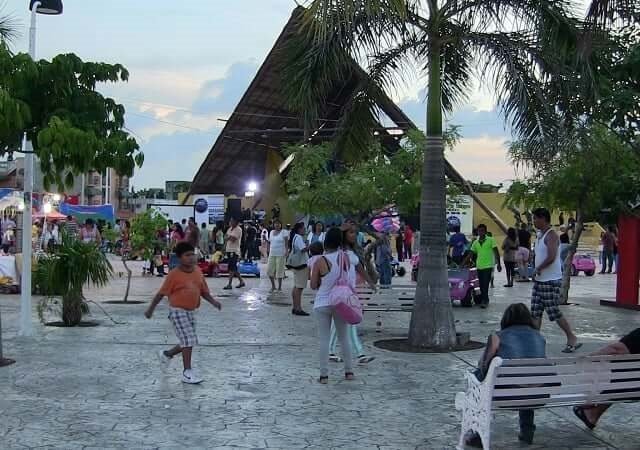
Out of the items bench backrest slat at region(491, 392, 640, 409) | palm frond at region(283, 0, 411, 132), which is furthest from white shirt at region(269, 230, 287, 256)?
bench backrest slat at region(491, 392, 640, 409)

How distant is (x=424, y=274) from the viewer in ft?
33.1

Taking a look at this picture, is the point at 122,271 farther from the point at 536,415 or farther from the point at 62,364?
the point at 536,415

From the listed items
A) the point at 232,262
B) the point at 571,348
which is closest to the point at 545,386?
the point at 571,348

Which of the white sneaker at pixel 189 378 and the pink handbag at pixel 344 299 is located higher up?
the pink handbag at pixel 344 299

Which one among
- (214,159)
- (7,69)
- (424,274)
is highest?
(214,159)

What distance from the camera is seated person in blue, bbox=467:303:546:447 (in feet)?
19.0

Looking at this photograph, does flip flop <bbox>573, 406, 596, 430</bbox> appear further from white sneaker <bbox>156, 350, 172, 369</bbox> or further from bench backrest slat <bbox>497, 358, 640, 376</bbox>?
white sneaker <bbox>156, 350, 172, 369</bbox>

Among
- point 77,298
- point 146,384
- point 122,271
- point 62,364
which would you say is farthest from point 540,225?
point 122,271

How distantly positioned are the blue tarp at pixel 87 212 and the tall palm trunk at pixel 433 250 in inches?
1176

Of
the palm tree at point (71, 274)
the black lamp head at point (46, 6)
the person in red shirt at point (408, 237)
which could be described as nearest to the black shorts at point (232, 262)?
the palm tree at point (71, 274)

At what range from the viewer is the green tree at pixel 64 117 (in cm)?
780

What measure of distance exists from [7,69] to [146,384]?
135 inches

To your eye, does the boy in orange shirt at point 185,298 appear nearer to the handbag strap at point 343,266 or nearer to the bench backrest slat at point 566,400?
the handbag strap at point 343,266

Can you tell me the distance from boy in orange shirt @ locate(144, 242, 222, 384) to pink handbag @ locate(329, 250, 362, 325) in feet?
4.43
